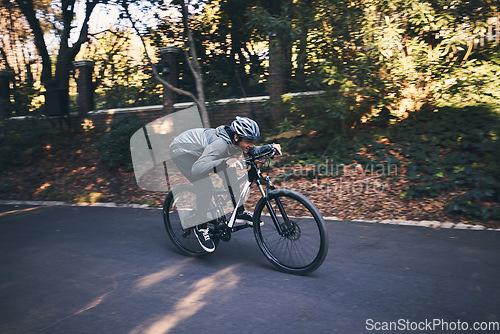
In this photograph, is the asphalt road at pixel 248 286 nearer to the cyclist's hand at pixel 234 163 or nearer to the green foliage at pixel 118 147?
the cyclist's hand at pixel 234 163

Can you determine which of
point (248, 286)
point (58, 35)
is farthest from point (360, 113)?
point (58, 35)

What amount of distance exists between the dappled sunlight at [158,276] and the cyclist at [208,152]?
0.40m

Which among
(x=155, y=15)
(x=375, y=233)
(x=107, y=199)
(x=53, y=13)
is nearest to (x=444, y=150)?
(x=375, y=233)

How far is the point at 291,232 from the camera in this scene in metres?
4.29

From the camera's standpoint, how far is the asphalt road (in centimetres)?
336

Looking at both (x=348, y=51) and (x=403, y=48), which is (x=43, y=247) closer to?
(x=348, y=51)

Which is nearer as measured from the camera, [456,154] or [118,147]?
[456,154]

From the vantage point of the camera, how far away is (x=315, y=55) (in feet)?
29.6

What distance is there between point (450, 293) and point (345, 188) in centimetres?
408

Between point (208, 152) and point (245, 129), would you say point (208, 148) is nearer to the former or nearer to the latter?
point (208, 152)

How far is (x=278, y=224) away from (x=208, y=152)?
43.0 inches

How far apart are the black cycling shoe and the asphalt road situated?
0.59 feet

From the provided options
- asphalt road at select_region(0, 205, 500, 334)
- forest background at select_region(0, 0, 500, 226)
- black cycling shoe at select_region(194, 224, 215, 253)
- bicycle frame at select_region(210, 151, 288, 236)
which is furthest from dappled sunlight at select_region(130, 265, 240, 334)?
forest background at select_region(0, 0, 500, 226)

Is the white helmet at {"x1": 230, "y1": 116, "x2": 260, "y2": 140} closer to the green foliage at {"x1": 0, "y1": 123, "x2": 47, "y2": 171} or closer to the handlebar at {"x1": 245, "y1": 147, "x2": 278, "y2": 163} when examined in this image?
the handlebar at {"x1": 245, "y1": 147, "x2": 278, "y2": 163}
